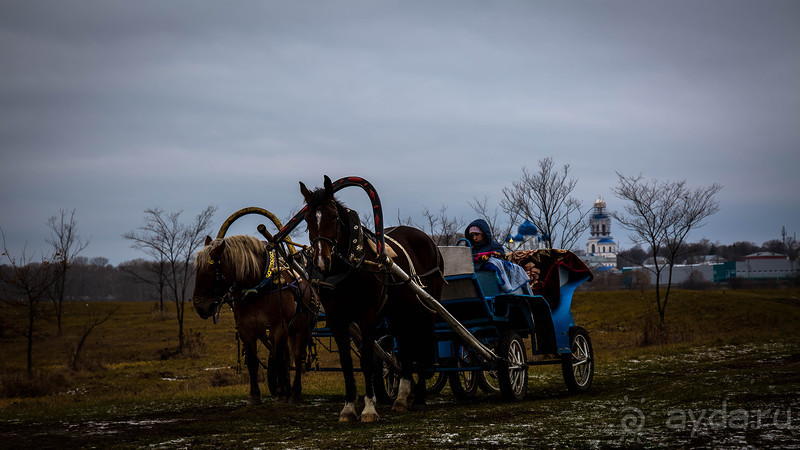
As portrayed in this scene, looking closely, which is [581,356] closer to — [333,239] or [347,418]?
[347,418]

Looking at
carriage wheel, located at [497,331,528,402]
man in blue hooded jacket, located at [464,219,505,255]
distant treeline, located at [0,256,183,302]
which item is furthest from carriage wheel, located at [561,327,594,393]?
distant treeline, located at [0,256,183,302]

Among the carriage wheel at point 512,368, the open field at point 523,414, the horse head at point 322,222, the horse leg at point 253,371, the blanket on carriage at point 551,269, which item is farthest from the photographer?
the blanket on carriage at point 551,269

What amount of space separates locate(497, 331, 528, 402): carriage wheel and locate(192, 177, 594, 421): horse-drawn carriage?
14 mm

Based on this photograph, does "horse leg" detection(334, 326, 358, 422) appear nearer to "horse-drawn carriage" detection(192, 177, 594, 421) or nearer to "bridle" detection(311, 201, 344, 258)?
"horse-drawn carriage" detection(192, 177, 594, 421)

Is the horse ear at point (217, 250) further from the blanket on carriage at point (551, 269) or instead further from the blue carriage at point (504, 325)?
the blanket on carriage at point (551, 269)

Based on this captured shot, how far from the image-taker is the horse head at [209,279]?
9211mm

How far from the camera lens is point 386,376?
1055 centimetres

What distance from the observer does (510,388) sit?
344 inches

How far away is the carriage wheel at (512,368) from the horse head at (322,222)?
3034 millimetres

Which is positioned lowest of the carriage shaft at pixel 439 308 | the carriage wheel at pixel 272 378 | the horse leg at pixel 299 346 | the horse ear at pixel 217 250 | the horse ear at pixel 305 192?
the carriage wheel at pixel 272 378

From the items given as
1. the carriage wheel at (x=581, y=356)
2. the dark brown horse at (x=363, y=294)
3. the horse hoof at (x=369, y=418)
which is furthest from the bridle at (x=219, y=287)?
the carriage wheel at (x=581, y=356)

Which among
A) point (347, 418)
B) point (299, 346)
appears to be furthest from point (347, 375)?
point (299, 346)

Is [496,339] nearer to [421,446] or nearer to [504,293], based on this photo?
[504,293]

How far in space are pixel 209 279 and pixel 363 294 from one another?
9.42ft
